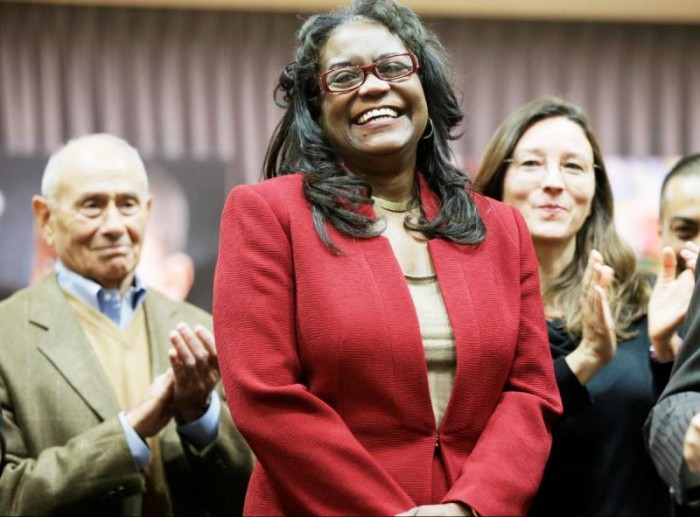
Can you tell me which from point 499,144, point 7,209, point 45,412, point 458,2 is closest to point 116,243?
point 45,412

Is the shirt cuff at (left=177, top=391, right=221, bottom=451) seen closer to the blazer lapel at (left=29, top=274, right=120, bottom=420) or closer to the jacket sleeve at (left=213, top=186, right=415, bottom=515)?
the blazer lapel at (left=29, top=274, right=120, bottom=420)

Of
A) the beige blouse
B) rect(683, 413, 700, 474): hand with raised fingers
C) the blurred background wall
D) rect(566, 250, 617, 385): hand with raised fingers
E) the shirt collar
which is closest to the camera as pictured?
rect(683, 413, 700, 474): hand with raised fingers

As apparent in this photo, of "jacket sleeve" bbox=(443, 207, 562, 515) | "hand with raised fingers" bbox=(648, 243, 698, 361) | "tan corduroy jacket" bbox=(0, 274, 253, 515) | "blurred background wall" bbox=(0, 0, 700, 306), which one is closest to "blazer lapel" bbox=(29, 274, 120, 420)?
"tan corduroy jacket" bbox=(0, 274, 253, 515)

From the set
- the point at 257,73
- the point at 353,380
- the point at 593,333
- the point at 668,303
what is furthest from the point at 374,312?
the point at 257,73

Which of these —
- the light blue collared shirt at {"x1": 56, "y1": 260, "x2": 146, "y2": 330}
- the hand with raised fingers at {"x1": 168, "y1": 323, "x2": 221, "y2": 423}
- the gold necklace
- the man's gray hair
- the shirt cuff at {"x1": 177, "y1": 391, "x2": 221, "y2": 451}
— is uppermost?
the man's gray hair

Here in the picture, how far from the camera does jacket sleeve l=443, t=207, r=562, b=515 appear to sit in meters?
1.98

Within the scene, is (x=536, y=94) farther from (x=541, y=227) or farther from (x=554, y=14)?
(x=541, y=227)

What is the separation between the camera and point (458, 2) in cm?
529

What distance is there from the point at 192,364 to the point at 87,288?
1.80ft

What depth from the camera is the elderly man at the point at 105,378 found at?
2.88m

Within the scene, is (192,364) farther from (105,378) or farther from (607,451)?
(607,451)

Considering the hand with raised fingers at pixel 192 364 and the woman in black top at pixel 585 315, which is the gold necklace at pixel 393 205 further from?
the hand with raised fingers at pixel 192 364

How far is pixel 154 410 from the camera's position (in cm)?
289

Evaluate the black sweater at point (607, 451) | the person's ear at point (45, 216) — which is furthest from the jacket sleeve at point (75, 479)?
the black sweater at point (607, 451)
